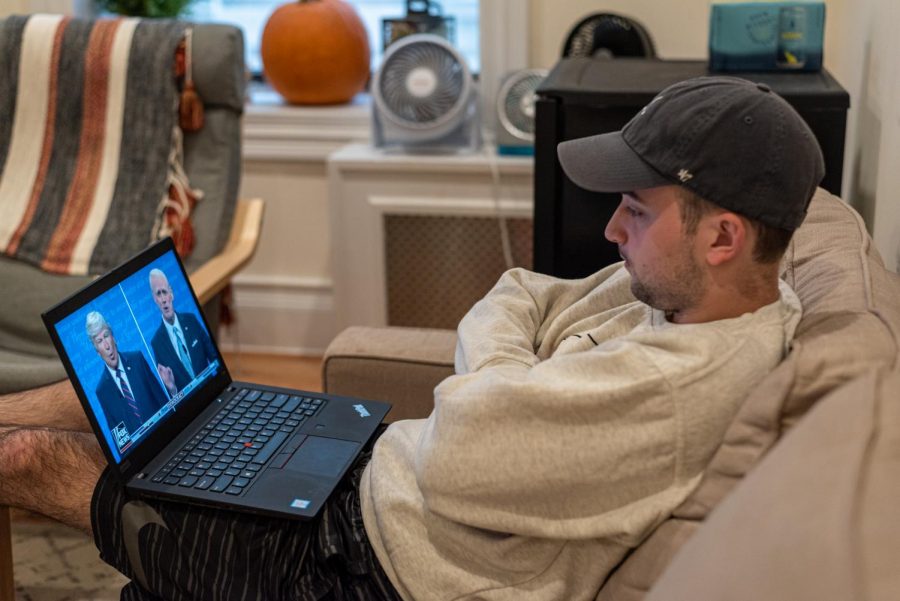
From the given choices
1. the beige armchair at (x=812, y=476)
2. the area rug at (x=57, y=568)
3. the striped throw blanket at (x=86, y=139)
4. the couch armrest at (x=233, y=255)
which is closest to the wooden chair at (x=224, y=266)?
the couch armrest at (x=233, y=255)

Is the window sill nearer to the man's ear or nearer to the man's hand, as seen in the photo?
the man's hand

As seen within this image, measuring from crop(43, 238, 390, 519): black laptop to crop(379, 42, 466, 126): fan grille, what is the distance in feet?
3.90

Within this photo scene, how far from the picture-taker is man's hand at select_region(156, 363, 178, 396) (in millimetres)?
1475

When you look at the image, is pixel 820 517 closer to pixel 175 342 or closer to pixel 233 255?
pixel 175 342

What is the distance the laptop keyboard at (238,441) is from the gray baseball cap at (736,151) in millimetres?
634

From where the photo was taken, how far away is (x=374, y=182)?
273 centimetres

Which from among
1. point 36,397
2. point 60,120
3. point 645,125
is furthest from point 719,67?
point 60,120

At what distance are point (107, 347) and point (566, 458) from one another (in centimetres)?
62

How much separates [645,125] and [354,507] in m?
0.60

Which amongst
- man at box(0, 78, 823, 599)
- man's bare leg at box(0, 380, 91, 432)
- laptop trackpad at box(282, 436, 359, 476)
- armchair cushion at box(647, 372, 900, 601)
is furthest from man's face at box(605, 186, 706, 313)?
man's bare leg at box(0, 380, 91, 432)

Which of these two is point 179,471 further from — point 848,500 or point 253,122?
point 253,122

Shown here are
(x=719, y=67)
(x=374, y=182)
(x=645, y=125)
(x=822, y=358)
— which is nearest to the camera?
(x=822, y=358)

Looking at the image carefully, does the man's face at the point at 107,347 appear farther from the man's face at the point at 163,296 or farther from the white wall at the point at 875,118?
the white wall at the point at 875,118

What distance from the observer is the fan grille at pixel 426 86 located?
265cm
